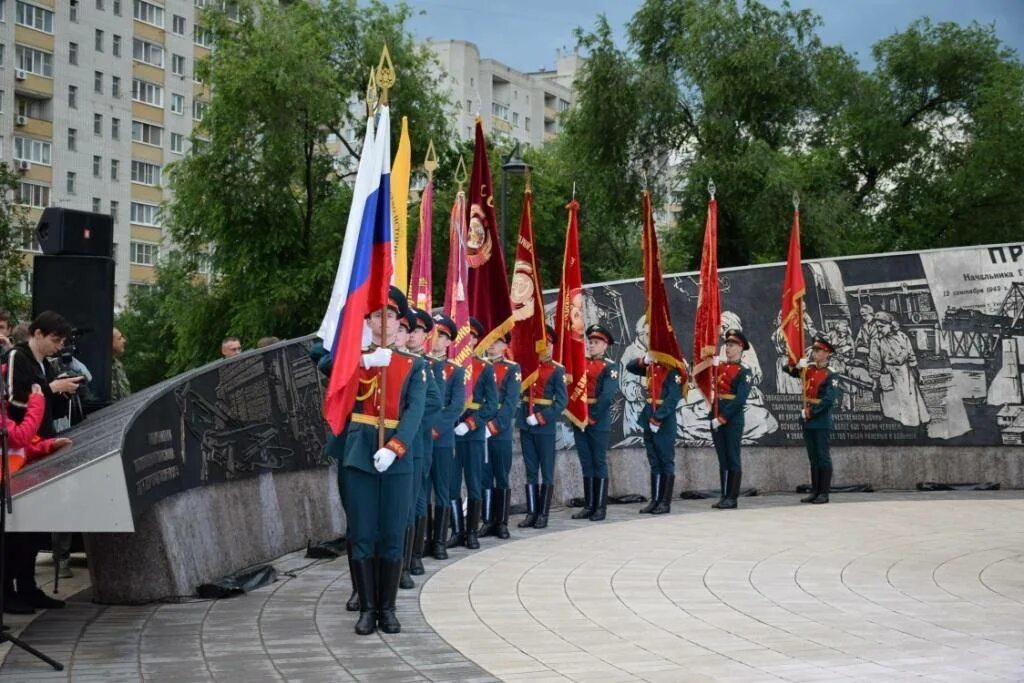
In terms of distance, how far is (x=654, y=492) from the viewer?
1625cm

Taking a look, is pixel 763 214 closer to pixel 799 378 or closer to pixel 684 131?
pixel 684 131

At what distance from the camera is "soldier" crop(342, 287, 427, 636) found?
867 cm

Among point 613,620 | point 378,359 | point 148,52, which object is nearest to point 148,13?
point 148,52

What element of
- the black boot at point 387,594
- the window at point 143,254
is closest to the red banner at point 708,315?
the black boot at point 387,594

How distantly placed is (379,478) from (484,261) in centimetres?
515

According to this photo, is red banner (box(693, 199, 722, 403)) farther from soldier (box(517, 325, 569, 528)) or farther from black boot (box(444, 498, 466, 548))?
black boot (box(444, 498, 466, 548))

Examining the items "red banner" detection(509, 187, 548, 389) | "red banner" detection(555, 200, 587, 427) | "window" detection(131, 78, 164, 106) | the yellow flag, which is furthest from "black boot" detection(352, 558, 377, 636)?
"window" detection(131, 78, 164, 106)

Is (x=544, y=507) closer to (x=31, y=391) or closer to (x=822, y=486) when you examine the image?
(x=822, y=486)

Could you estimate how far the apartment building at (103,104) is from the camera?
6431 cm

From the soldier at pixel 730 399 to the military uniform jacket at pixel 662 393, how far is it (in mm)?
547

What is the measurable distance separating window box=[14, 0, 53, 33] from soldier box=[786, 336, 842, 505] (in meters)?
55.2

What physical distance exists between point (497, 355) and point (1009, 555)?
5.10 m

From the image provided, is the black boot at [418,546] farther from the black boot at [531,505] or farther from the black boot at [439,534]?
the black boot at [531,505]

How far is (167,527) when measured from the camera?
31.2ft
